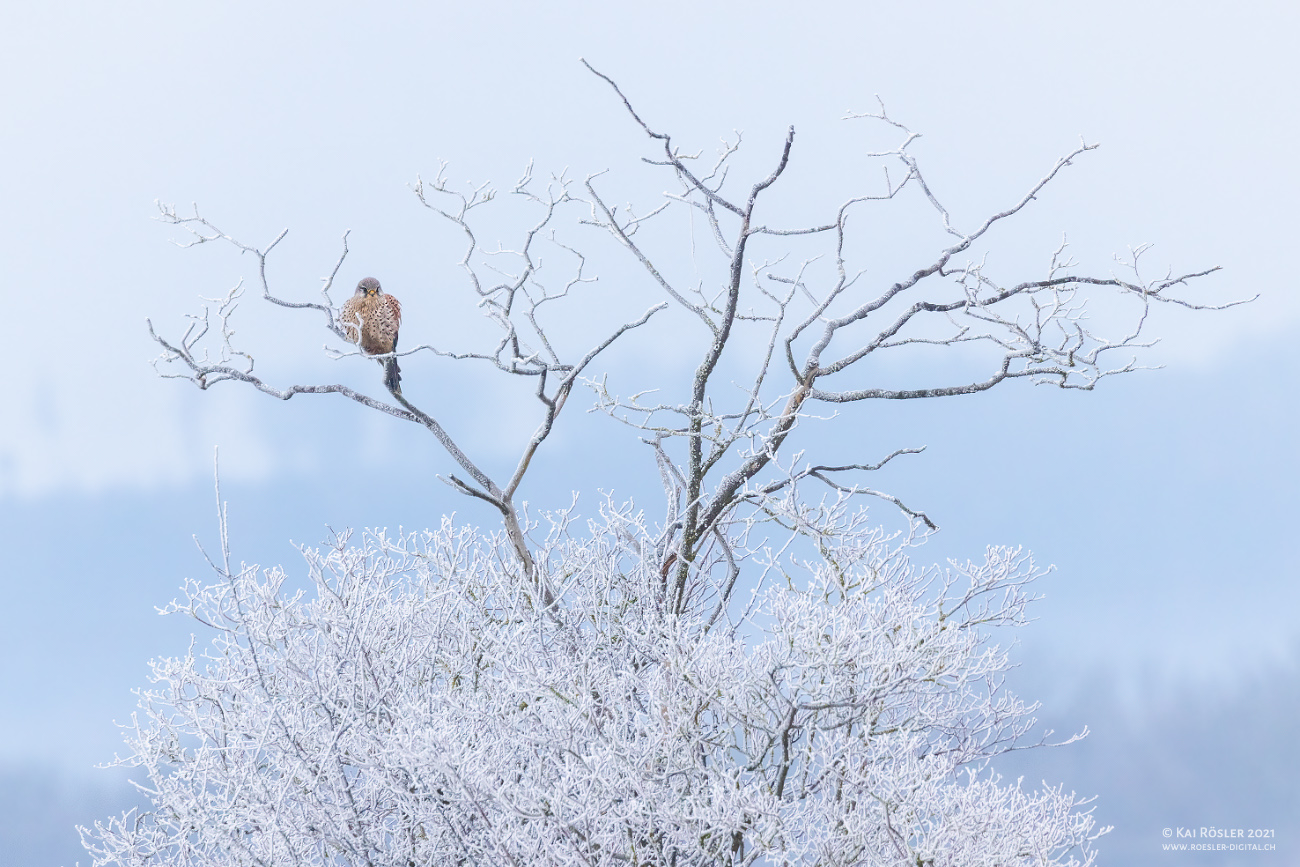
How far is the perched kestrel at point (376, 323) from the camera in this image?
662 cm

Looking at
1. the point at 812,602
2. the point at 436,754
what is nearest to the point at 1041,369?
the point at 812,602

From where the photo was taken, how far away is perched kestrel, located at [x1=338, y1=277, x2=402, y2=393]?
21.7ft

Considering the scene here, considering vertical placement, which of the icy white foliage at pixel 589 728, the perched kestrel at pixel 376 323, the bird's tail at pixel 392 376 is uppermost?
the perched kestrel at pixel 376 323

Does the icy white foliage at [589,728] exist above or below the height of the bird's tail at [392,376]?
below

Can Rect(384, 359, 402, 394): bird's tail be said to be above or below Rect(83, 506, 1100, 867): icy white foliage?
above

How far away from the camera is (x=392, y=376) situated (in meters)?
6.59

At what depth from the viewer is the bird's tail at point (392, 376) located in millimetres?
6543

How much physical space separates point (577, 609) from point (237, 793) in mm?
2043

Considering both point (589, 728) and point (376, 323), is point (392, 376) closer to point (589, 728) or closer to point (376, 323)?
point (376, 323)

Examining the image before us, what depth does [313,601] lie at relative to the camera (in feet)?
21.4

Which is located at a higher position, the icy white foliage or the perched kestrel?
the perched kestrel

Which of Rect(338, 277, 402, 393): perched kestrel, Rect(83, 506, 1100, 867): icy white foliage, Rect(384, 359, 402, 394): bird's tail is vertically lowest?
Rect(83, 506, 1100, 867): icy white foliage

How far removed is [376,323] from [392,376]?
0.39 metres

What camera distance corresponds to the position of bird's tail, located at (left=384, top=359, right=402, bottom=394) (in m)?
6.54
